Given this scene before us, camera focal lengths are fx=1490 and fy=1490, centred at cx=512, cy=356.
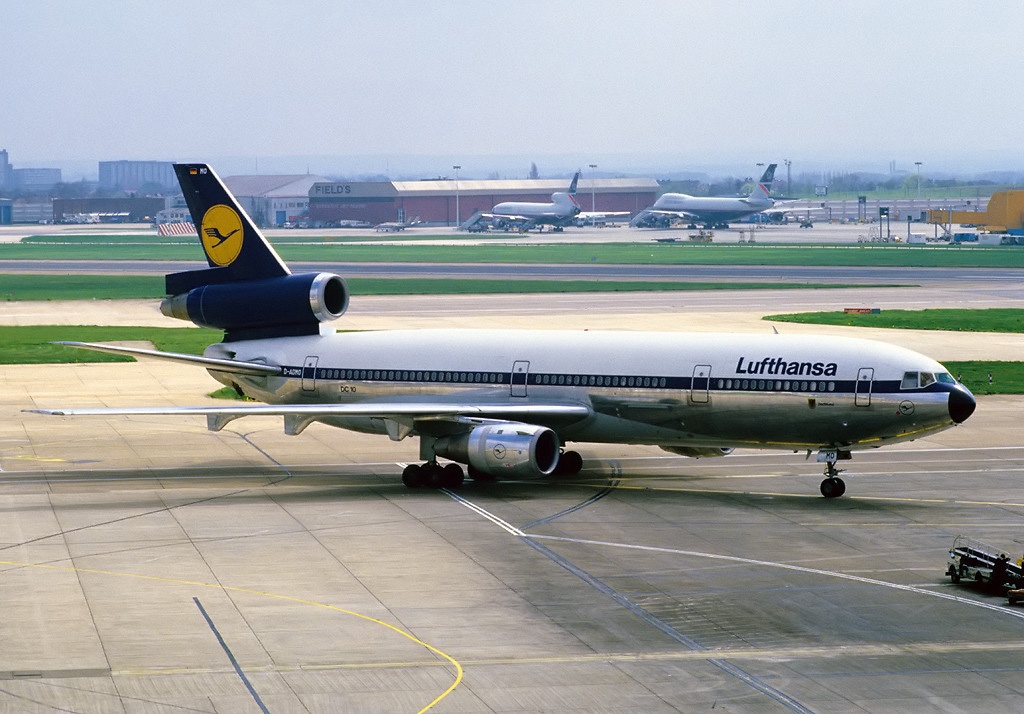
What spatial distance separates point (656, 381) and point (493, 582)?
39.5 ft

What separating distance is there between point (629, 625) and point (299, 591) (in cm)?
703

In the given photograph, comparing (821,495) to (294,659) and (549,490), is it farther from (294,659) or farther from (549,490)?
(294,659)

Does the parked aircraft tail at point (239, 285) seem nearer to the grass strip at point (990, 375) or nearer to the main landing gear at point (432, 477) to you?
the main landing gear at point (432, 477)

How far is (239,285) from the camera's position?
48.7 m

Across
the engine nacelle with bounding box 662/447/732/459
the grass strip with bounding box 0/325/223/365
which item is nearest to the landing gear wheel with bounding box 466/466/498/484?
the engine nacelle with bounding box 662/447/732/459

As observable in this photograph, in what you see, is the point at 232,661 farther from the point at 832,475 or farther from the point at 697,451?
the point at 697,451

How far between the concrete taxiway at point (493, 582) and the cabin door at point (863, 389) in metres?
2.91

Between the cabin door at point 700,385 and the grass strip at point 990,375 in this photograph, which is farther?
the grass strip at point 990,375

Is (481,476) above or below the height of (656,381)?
below

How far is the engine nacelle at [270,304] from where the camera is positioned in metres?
48.1

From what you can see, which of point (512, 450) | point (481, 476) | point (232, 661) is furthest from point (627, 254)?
point (232, 661)

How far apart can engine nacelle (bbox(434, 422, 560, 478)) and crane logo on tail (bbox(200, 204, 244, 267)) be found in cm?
1192

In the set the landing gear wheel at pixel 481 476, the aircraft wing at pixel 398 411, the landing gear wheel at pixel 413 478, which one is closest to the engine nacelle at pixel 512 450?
the aircraft wing at pixel 398 411

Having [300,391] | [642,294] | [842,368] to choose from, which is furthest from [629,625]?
[642,294]
